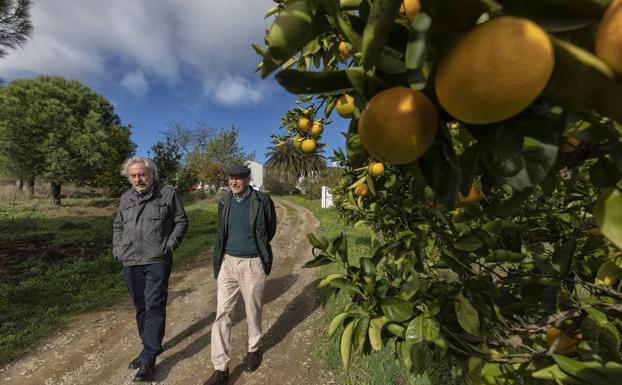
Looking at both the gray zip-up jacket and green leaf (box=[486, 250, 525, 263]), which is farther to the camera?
the gray zip-up jacket

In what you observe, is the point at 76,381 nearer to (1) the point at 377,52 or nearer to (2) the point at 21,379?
(2) the point at 21,379

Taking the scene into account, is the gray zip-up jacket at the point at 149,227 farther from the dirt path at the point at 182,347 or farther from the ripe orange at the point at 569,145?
the ripe orange at the point at 569,145

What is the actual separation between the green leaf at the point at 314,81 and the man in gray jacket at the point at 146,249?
303 cm

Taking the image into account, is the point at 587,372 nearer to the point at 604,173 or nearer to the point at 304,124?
the point at 604,173

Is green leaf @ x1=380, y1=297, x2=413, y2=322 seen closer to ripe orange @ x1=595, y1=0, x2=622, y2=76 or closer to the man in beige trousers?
ripe orange @ x1=595, y1=0, x2=622, y2=76

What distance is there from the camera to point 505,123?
0.48m

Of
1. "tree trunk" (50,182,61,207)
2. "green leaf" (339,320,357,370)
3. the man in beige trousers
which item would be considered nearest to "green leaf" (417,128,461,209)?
"green leaf" (339,320,357,370)

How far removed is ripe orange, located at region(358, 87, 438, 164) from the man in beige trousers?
9.22 feet

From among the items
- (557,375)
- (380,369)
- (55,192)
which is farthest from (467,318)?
(55,192)

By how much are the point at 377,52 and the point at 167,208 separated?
10.8 ft

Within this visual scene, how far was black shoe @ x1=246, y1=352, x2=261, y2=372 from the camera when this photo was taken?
313 cm

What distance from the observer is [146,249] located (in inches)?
120

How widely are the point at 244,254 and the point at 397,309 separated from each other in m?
2.46

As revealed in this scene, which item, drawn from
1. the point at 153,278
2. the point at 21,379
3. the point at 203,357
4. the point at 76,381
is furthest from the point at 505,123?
the point at 21,379
